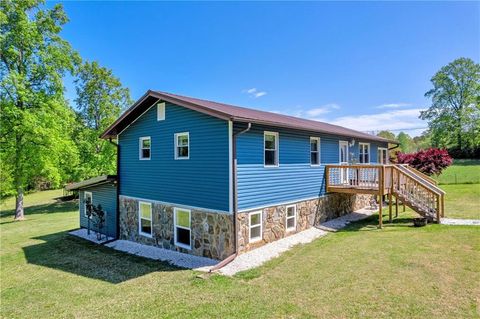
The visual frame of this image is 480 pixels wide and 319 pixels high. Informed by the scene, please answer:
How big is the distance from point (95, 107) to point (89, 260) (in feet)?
61.6

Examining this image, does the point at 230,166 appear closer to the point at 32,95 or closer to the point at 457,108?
the point at 32,95

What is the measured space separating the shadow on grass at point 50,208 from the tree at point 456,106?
1893 inches

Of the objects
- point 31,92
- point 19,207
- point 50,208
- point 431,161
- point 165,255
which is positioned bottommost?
point 50,208

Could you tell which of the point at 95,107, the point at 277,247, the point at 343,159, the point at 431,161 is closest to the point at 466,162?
the point at 431,161

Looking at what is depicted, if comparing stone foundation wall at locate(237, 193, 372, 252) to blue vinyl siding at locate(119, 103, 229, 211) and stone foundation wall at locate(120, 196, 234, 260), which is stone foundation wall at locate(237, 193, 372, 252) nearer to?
stone foundation wall at locate(120, 196, 234, 260)

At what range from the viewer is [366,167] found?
38.6ft

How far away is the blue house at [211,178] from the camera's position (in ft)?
28.4

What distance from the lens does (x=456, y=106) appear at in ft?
131

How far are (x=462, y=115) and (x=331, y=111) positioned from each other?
58.0 feet

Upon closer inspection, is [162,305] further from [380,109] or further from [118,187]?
[380,109]

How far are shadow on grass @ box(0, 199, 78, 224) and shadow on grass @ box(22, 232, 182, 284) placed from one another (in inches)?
466

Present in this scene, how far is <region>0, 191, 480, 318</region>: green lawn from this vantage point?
5281 mm

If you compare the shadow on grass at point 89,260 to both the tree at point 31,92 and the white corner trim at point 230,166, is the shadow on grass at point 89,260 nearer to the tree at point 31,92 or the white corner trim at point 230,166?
the white corner trim at point 230,166

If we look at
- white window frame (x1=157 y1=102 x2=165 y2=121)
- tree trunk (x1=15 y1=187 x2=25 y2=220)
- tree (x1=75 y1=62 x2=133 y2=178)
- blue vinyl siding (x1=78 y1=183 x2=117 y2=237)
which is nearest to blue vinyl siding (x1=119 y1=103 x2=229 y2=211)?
white window frame (x1=157 y1=102 x2=165 y2=121)
